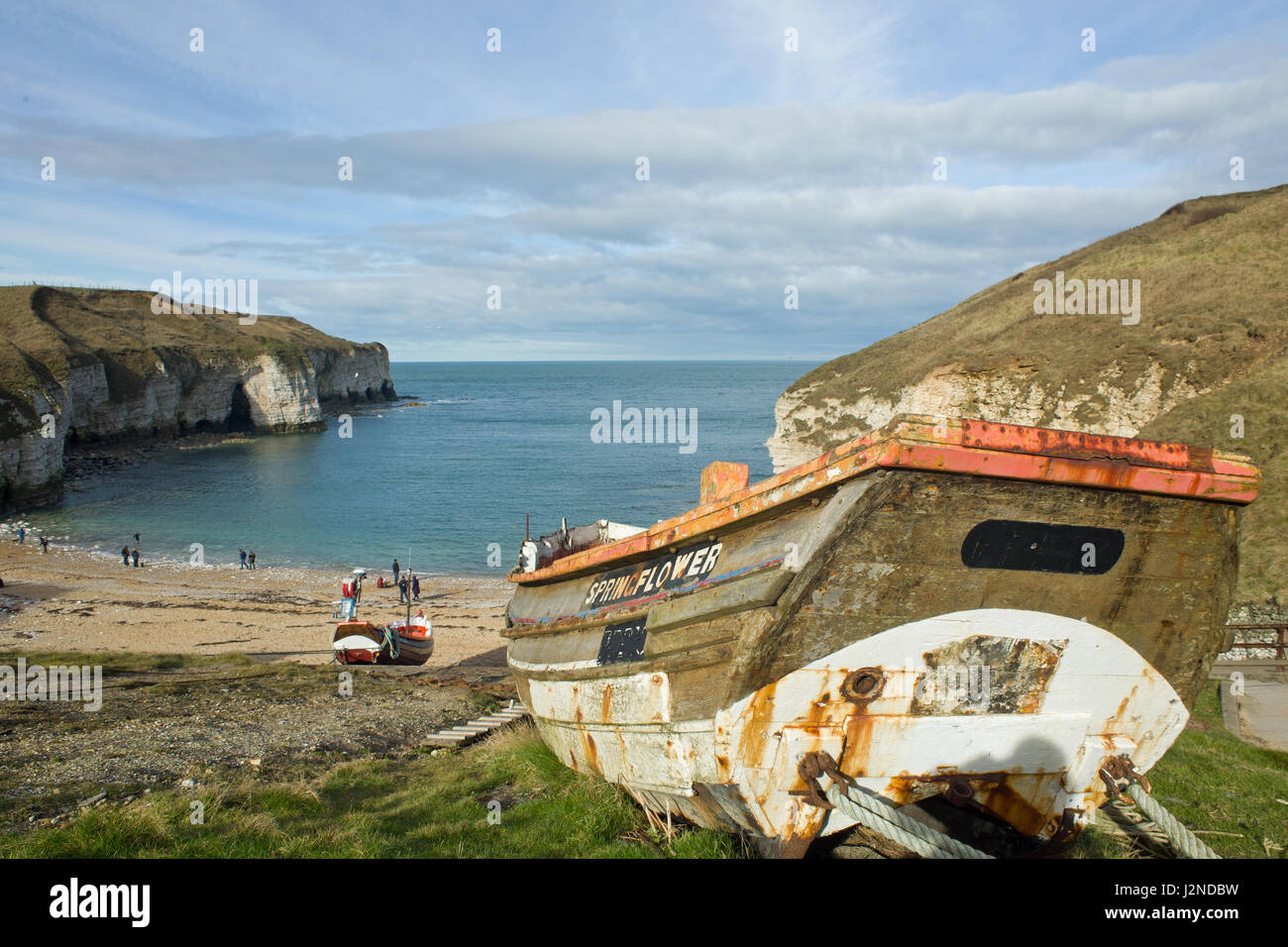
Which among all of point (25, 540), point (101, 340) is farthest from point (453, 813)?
point (101, 340)

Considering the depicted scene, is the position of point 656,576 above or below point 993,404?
below

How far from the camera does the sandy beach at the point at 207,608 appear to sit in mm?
22609

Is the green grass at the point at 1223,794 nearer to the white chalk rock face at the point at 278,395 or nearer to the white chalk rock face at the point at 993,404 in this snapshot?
the white chalk rock face at the point at 993,404

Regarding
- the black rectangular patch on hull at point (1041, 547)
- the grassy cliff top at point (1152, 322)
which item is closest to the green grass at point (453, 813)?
the black rectangular patch on hull at point (1041, 547)

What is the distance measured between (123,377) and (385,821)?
78613 mm

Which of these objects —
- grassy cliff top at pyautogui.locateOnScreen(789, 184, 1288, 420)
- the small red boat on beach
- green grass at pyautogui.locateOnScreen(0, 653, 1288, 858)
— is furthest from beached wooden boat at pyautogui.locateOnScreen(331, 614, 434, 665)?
grassy cliff top at pyautogui.locateOnScreen(789, 184, 1288, 420)

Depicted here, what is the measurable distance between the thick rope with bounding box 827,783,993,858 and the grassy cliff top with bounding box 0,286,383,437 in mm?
57592

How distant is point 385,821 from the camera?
643 cm

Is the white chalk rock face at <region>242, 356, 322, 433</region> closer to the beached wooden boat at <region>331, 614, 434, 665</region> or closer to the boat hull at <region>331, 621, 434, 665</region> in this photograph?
the beached wooden boat at <region>331, 614, 434, 665</region>

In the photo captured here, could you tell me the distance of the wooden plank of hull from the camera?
4.27 metres

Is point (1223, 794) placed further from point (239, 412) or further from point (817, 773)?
point (239, 412)

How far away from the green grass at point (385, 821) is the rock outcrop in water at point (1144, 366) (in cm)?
1442

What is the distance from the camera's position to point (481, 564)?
38781 mm

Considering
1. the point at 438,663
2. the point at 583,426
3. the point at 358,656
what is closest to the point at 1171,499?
the point at 358,656
